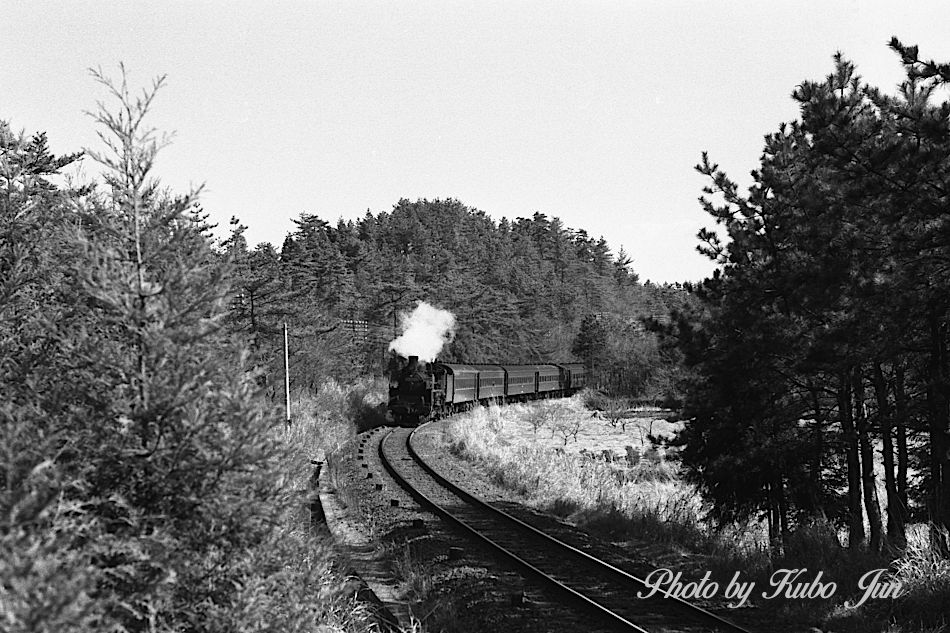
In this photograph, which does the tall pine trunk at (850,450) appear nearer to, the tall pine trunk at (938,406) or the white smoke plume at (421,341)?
the tall pine trunk at (938,406)

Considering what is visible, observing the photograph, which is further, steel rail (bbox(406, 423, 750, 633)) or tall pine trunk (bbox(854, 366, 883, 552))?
tall pine trunk (bbox(854, 366, 883, 552))

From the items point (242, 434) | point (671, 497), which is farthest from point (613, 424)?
point (242, 434)

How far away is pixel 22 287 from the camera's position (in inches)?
390

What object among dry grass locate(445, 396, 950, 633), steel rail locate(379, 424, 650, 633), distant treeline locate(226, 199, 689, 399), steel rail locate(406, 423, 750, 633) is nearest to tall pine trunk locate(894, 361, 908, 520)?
dry grass locate(445, 396, 950, 633)

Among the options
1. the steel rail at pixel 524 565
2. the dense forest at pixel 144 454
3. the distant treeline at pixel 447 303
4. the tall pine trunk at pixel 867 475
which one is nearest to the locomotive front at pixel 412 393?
the distant treeline at pixel 447 303

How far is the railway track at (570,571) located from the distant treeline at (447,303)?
Result: 11234 millimetres

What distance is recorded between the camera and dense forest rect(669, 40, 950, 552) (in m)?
9.84

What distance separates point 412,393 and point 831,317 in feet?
68.5

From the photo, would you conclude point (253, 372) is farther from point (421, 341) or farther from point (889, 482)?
point (421, 341)

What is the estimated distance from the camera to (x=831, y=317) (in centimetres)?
1267

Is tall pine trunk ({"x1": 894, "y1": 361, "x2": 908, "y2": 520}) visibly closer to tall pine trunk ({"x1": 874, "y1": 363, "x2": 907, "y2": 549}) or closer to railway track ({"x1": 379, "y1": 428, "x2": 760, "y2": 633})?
tall pine trunk ({"x1": 874, "y1": 363, "x2": 907, "y2": 549})

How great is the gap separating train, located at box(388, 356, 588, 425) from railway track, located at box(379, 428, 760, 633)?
12.7 m

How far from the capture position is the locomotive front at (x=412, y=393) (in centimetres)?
3094

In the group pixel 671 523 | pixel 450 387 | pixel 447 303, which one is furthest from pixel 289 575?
pixel 447 303
